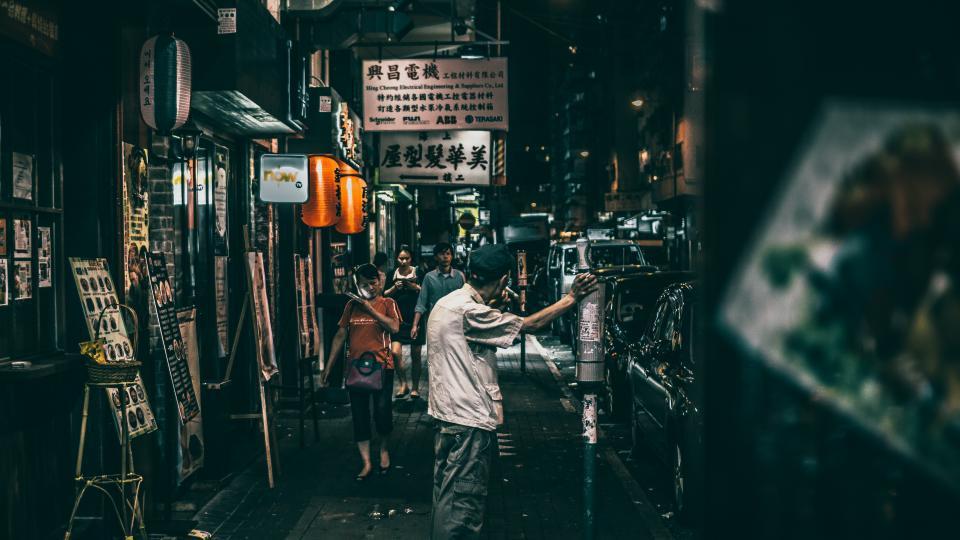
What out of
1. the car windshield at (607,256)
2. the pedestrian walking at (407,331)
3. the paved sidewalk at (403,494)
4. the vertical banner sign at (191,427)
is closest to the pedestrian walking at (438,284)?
the pedestrian walking at (407,331)

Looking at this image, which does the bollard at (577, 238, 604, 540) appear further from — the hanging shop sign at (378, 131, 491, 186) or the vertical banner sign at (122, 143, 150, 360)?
the hanging shop sign at (378, 131, 491, 186)

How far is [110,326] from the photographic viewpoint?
600 centimetres

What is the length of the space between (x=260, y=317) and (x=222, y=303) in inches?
60.3

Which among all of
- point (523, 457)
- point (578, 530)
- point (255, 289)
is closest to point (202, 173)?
point (255, 289)

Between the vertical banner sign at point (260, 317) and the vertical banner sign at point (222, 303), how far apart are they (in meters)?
1.00

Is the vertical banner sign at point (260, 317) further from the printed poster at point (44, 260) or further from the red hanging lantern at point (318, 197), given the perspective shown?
the red hanging lantern at point (318, 197)

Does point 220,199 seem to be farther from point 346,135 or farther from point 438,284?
point 346,135

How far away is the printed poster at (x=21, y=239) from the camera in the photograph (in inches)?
227

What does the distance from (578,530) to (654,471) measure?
2.65 metres

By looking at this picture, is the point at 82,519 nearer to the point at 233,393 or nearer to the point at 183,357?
the point at 183,357

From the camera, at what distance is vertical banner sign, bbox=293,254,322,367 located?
1080 cm

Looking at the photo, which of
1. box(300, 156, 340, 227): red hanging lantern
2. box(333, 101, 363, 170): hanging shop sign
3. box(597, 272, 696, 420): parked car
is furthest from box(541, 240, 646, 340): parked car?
box(300, 156, 340, 227): red hanging lantern

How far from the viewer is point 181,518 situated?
7484mm

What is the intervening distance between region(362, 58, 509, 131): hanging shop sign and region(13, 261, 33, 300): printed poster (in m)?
8.17
